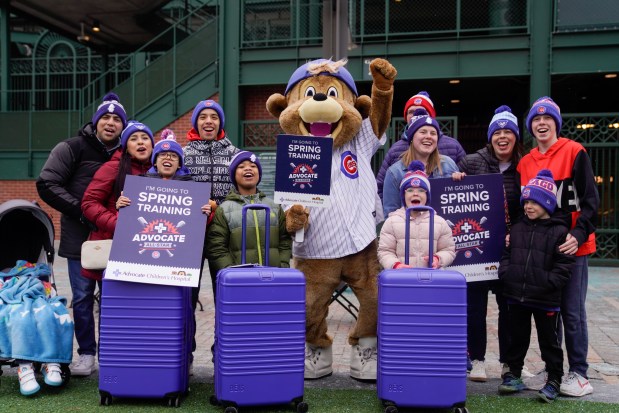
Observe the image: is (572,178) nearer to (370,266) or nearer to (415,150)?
(415,150)

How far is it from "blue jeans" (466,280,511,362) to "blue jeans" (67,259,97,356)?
301cm

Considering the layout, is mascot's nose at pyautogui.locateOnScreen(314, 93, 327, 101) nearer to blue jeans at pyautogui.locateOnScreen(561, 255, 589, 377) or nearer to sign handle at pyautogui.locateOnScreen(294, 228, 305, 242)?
sign handle at pyautogui.locateOnScreen(294, 228, 305, 242)

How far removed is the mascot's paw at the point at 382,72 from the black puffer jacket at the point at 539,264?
1.53 metres

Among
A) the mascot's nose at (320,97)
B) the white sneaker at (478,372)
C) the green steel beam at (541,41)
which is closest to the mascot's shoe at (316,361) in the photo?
the white sneaker at (478,372)

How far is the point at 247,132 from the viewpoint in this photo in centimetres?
1395

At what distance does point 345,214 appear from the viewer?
183 inches

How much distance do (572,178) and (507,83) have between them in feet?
35.8

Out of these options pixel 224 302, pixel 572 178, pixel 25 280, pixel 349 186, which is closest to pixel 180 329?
pixel 224 302

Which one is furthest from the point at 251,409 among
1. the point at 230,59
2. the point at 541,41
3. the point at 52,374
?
the point at 230,59

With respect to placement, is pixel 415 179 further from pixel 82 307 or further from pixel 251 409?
pixel 82 307

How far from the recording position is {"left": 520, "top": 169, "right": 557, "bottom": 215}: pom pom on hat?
4090 mm

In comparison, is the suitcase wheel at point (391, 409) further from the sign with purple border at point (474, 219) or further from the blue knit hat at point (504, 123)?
the blue knit hat at point (504, 123)

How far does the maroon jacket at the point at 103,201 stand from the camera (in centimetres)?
436

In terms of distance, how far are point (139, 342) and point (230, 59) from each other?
1070cm
